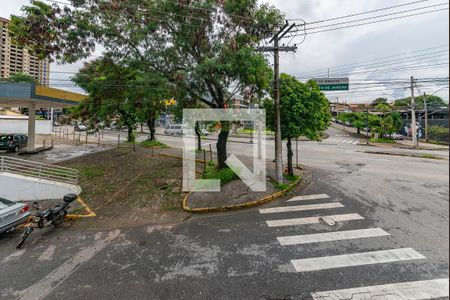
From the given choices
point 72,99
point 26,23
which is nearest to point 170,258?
point 26,23

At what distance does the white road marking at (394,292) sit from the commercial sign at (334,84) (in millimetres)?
13577

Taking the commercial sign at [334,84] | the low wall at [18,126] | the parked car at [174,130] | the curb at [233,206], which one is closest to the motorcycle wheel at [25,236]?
the curb at [233,206]

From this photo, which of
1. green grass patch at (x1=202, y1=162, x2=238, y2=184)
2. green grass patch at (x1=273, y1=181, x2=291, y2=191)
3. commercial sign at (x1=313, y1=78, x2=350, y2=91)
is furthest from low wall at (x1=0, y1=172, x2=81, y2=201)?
commercial sign at (x1=313, y1=78, x2=350, y2=91)

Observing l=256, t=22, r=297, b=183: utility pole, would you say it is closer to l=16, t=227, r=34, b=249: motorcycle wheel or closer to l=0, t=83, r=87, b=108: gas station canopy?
l=16, t=227, r=34, b=249: motorcycle wheel

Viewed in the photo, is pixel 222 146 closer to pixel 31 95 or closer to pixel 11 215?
pixel 11 215

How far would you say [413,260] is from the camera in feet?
16.9

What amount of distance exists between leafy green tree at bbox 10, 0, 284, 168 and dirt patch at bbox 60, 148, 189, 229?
14.6 feet

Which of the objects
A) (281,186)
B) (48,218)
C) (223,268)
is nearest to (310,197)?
(281,186)

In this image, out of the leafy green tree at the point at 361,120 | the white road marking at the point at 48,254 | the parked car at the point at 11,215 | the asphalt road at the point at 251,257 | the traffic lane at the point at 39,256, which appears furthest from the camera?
the leafy green tree at the point at 361,120

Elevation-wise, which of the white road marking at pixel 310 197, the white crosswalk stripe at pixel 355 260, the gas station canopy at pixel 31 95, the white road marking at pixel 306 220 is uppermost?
the gas station canopy at pixel 31 95

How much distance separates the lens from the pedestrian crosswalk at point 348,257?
425 centimetres

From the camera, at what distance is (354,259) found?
17.3 ft

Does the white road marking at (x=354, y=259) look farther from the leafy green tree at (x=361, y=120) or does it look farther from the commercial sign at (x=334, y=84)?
the leafy green tree at (x=361, y=120)

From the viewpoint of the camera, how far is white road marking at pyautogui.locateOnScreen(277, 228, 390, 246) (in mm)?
6133
